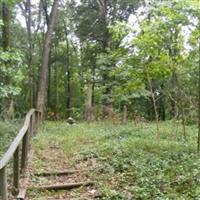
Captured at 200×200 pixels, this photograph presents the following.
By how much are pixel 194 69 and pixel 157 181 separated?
4388mm

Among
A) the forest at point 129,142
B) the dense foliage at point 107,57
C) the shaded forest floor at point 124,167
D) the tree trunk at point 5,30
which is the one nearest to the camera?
the shaded forest floor at point 124,167

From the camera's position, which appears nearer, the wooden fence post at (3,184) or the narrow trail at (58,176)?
the wooden fence post at (3,184)

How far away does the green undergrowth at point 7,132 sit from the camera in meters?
9.90

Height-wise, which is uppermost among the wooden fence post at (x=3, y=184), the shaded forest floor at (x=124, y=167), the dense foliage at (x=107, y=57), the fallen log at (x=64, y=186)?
the dense foliage at (x=107, y=57)

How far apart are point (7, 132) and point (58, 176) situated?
4237 millimetres

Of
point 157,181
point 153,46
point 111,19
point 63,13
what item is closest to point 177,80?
point 153,46

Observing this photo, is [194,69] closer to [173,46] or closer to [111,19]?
[173,46]

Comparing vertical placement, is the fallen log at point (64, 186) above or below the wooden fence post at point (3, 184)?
below

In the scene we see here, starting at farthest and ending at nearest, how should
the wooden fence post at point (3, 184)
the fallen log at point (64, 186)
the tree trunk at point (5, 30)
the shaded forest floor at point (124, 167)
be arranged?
the tree trunk at point (5, 30) → the fallen log at point (64, 186) → the shaded forest floor at point (124, 167) → the wooden fence post at point (3, 184)

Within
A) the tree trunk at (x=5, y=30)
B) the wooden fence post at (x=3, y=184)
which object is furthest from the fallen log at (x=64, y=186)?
the tree trunk at (x=5, y=30)

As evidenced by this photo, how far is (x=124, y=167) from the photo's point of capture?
24.6 feet

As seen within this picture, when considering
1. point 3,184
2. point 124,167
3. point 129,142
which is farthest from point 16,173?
point 129,142

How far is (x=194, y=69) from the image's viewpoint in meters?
10.1

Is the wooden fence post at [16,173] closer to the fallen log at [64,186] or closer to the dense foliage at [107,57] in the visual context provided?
the fallen log at [64,186]
